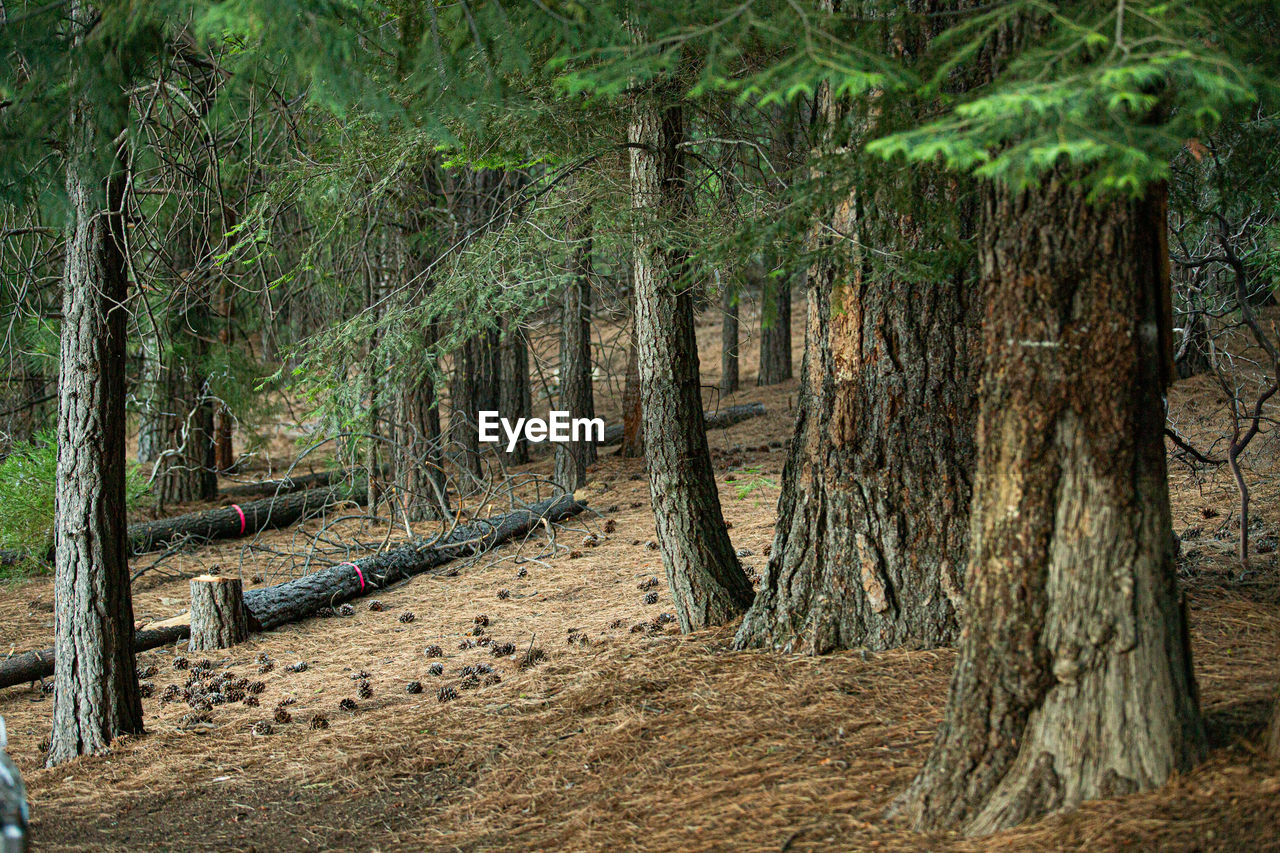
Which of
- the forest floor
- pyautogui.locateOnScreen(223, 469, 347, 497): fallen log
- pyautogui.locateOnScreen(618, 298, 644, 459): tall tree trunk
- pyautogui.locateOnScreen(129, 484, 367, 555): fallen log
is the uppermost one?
pyautogui.locateOnScreen(618, 298, 644, 459): tall tree trunk

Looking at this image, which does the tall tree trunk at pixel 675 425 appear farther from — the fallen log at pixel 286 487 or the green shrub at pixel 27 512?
the fallen log at pixel 286 487

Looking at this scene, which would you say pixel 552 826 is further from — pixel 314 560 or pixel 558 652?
pixel 314 560

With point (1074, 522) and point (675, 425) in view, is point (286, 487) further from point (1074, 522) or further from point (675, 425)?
point (1074, 522)

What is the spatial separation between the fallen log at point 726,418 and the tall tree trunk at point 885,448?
10.7m

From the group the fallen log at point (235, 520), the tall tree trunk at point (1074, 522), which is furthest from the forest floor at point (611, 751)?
the fallen log at point (235, 520)

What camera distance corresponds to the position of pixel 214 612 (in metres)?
7.54

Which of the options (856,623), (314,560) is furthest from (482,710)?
(314,560)

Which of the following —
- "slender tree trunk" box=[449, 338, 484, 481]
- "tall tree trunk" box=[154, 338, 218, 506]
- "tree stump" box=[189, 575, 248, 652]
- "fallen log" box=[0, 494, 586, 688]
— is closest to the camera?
"fallen log" box=[0, 494, 586, 688]

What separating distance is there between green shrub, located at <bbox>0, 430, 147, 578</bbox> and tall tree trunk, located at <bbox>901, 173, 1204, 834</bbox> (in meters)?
9.58

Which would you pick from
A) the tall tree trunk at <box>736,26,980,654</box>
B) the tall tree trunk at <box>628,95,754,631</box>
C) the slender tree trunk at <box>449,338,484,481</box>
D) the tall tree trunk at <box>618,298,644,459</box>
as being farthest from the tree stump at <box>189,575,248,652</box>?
the tall tree trunk at <box>618,298,644,459</box>

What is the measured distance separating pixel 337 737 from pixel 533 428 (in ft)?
35.3

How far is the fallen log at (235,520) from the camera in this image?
11.1 m

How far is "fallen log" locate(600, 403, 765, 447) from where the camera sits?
52.0 feet

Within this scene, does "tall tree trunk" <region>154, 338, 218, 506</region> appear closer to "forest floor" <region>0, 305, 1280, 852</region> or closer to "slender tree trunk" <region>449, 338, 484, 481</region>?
"slender tree trunk" <region>449, 338, 484, 481</region>
